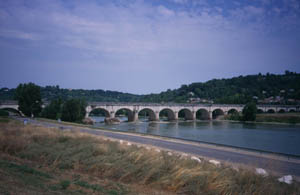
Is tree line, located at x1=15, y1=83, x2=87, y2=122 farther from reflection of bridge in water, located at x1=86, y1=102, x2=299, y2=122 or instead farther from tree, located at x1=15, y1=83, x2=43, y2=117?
reflection of bridge in water, located at x1=86, y1=102, x2=299, y2=122

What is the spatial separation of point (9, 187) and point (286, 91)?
155 m

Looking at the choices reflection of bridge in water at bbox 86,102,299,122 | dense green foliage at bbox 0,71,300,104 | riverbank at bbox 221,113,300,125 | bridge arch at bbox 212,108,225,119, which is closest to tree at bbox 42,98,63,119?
reflection of bridge in water at bbox 86,102,299,122

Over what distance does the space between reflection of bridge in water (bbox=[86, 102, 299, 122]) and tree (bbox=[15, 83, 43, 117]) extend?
1136 centimetres

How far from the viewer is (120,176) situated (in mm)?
7570

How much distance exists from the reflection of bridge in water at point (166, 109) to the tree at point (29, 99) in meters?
3.51

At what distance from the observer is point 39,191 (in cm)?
525

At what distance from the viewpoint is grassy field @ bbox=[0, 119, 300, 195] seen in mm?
5984

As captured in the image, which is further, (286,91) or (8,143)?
(286,91)

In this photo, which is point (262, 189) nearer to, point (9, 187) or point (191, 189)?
point (191, 189)

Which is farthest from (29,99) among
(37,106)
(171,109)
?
(171,109)

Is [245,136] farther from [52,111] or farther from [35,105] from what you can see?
[35,105]

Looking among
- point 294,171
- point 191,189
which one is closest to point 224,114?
point 294,171

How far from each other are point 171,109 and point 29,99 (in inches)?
1522

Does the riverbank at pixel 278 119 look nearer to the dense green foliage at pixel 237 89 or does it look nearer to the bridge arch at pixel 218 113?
the bridge arch at pixel 218 113
